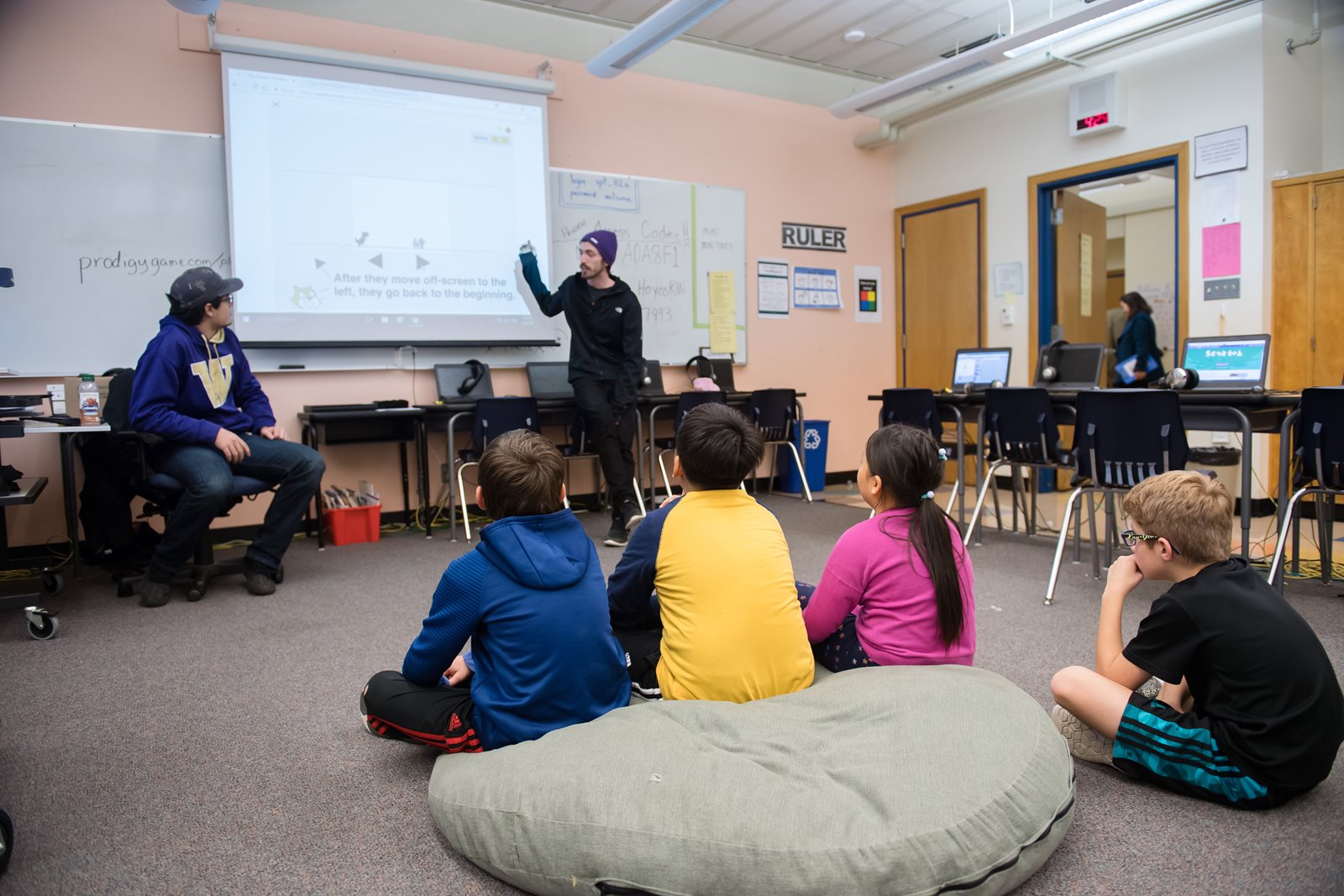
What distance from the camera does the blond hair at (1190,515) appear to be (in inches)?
61.2

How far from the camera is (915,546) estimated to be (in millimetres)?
1746

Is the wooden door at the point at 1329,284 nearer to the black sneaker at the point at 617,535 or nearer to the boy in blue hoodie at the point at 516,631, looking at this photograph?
the black sneaker at the point at 617,535

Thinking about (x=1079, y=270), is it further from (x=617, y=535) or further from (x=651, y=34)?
(x=617, y=535)

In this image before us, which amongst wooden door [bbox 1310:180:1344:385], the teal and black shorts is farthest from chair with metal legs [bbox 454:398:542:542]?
wooden door [bbox 1310:180:1344:385]

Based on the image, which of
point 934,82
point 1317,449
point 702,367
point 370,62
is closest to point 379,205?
point 370,62

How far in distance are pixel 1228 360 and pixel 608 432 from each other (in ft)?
9.75

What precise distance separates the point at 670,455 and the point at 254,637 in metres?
3.48

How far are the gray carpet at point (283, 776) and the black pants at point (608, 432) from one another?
5.01 feet

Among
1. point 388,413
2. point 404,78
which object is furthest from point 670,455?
point 404,78

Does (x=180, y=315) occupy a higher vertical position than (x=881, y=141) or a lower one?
lower

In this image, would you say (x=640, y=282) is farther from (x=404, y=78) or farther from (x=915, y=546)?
(x=915, y=546)

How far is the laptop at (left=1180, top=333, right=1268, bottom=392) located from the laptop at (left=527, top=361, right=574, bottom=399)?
3.31 metres

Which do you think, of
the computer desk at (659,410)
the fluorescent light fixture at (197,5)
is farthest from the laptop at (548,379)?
the fluorescent light fixture at (197,5)

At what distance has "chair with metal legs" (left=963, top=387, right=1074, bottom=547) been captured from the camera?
3867 millimetres
